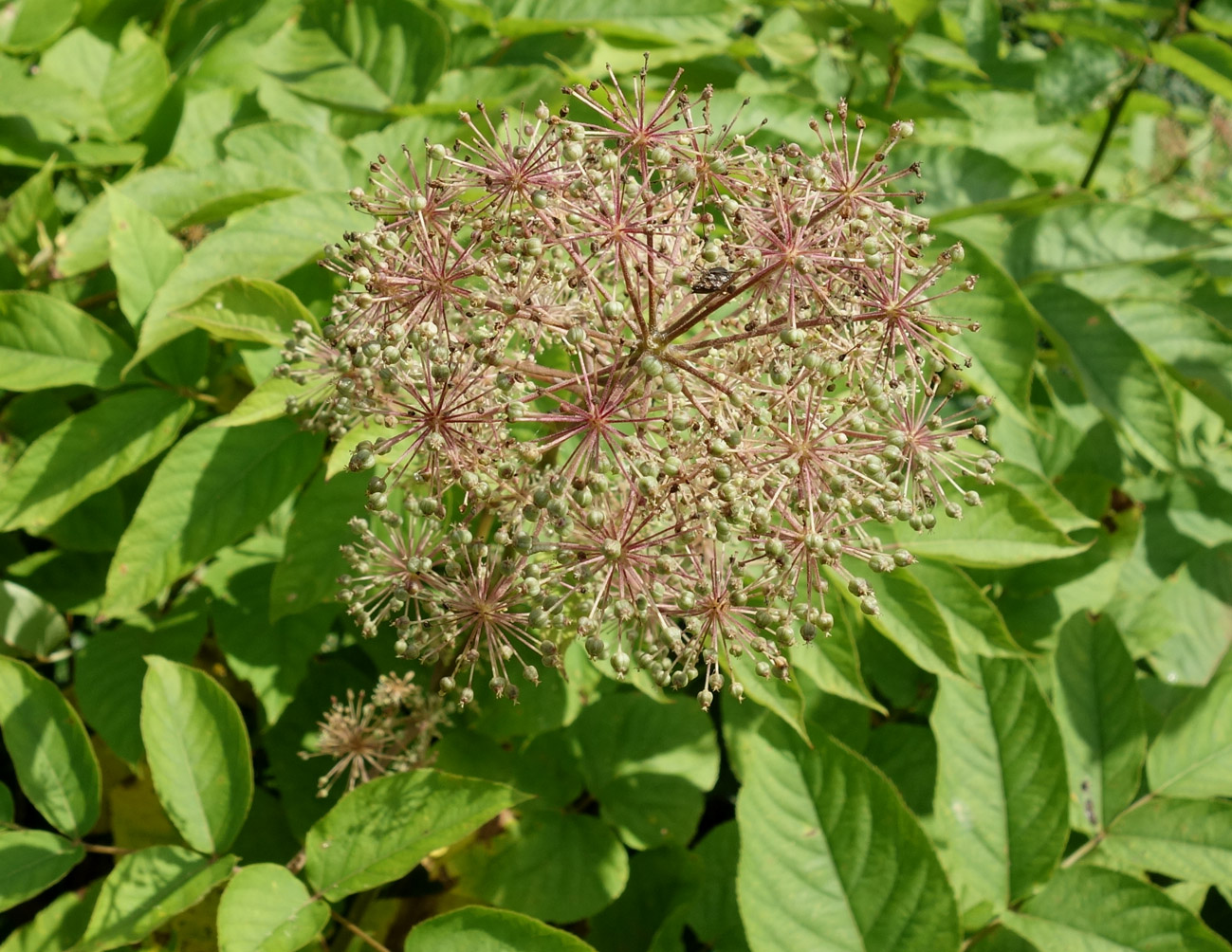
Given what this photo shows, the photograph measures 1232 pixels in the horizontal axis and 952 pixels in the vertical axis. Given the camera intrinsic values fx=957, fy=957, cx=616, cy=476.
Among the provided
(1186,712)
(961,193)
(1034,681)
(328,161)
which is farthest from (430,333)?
(1186,712)

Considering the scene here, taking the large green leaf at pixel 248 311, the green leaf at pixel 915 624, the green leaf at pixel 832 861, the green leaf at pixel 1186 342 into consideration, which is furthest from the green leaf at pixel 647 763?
the green leaf at pixel 1186 342

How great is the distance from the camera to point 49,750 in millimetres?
2451

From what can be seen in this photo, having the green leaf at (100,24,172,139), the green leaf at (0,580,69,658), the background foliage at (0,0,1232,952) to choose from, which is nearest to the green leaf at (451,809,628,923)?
the background foliage at (0,0,1232,952)

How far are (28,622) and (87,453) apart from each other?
2.24 ft

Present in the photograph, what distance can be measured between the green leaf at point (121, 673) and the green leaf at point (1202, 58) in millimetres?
3867

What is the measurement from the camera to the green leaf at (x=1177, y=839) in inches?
102

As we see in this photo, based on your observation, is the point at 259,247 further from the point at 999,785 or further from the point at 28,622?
the point at 999,785

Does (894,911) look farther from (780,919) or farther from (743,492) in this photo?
(743,492)

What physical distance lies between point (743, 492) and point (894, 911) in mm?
1262

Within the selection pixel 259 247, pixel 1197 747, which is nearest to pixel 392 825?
pixel 259 247

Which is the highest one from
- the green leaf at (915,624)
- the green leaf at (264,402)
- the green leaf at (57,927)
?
the green leaf at (264,402)

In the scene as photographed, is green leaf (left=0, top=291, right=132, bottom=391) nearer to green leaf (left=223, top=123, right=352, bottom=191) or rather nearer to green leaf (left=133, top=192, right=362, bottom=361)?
green leaf (left=133, top=192, right=362, bottom=361)

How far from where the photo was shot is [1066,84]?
12.0 ft

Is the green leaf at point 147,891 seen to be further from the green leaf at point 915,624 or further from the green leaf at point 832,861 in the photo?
the green leaf at point 915,624
